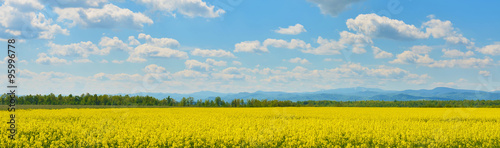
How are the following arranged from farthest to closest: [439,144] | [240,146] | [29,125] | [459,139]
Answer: [29,125] < [459,139] < [439,144] < [240,146]

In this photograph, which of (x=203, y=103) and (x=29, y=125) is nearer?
(x=29, y=125)

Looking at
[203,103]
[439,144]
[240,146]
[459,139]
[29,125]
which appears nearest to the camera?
[240,146]

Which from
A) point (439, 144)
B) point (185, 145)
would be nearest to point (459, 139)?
point (439, 144)

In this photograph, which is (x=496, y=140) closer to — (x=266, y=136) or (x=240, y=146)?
(x=266, y=136)

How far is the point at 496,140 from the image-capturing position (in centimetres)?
2255

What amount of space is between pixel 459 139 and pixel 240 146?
1341 cm

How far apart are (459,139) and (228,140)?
13.9 metres

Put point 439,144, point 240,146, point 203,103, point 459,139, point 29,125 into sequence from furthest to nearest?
1. point 203,103
2. point 29,125
3. point 459,139
4. point 439,144
5. point 240,146

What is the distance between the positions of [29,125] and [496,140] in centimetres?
3197

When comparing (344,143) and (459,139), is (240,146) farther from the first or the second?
(459,139)

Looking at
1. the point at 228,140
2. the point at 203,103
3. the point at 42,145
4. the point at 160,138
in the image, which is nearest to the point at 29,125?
the point at 42,145

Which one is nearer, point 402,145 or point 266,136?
point 402,145

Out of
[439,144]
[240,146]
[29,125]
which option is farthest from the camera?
[29,125]

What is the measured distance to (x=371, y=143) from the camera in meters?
21.1
